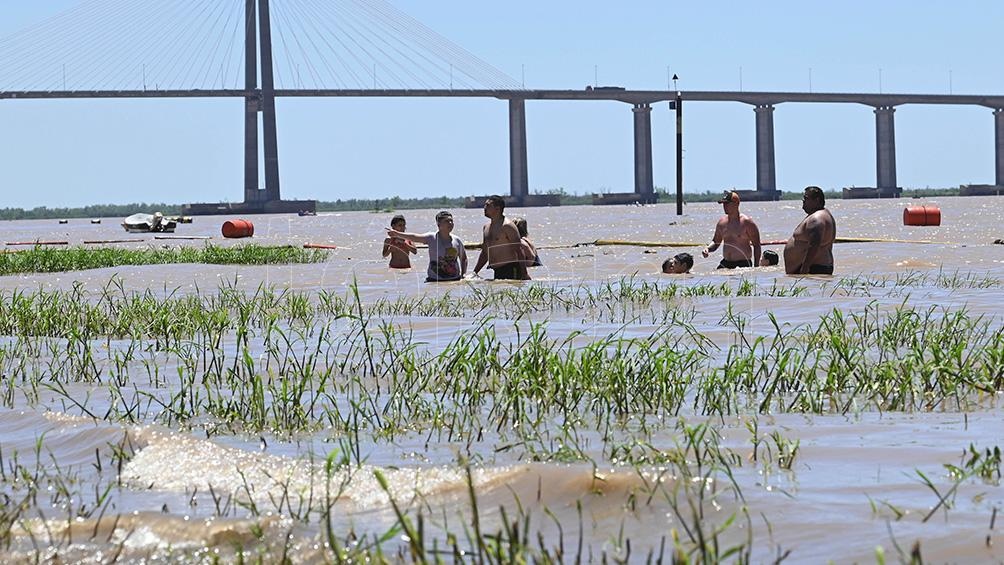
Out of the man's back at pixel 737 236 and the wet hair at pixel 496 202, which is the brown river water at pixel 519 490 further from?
the man's back at pixel 737 236

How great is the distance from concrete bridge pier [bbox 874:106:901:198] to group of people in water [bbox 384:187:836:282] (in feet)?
290

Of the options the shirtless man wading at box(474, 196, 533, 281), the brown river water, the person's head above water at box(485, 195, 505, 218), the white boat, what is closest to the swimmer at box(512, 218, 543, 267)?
the shirtless man wading at box(474, 196, 533, 281)

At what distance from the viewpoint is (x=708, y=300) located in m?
10.1

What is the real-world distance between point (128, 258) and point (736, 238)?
784 cm

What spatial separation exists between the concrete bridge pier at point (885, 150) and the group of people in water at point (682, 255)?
88434 mm

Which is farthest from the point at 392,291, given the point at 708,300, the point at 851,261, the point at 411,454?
the point at 411,454

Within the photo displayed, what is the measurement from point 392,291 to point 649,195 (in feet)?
296

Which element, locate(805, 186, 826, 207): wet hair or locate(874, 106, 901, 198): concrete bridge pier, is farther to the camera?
locate(874, 106, 901, 198): concrete bridge pier

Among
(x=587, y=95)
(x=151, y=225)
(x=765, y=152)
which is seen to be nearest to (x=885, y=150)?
(x=765, y=152)

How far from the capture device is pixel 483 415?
489 cm

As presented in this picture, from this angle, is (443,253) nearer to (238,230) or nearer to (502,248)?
(502,248)

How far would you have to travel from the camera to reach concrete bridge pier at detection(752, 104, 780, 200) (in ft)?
325

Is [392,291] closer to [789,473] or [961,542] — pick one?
[789,473]

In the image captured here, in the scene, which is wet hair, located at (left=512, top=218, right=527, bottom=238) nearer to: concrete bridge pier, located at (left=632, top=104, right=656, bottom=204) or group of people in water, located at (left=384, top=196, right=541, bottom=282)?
group of people in water, located at (left=384, top=196, right=541, bottom=282)
